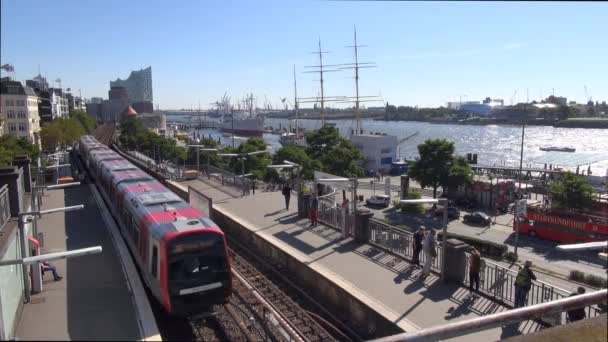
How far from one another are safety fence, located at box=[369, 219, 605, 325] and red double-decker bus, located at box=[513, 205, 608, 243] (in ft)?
43.7

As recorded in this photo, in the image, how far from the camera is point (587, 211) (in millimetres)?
28828

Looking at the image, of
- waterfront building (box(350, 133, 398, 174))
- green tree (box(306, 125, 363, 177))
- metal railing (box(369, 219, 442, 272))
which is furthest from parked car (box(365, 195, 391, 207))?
waterfront building (box(350, 133, 398, 174))

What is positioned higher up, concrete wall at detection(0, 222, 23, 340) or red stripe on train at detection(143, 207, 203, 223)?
red stripe on train at detection(143, 207, 203, 223)

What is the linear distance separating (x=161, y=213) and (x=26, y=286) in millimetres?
3316

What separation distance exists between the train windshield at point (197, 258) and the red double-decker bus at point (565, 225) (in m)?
20.0

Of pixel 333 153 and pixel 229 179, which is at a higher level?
pixel 333 153

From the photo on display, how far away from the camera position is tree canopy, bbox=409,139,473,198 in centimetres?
4062

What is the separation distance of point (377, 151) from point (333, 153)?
22523mm

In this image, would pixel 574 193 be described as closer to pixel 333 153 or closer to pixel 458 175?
pixel 458 175

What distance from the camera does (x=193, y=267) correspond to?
10172mm

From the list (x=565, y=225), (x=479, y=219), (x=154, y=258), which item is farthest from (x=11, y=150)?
(x=565, y=225)

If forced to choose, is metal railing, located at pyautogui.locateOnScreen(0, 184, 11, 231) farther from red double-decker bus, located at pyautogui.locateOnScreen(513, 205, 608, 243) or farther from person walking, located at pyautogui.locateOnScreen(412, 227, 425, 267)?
red double-decker bus, located at pyautogui.locateOnScreen(513, 205, 608, 243)

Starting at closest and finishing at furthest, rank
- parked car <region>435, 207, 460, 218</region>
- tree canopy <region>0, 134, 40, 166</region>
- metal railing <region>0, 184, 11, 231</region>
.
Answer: metal railing <region>0, 184, 11, 231</region>
tree canopy <region>0, 134, 40, 166</region>
parked car <region>435, 207, 460, 218</region>

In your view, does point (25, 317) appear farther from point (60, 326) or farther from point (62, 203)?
point (62, 203)
